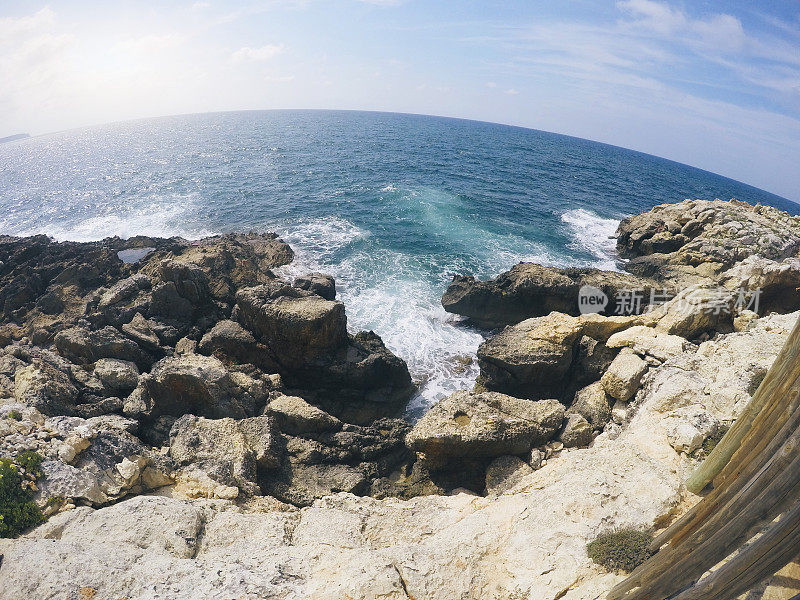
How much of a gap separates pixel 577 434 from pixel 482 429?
3219 millimetres

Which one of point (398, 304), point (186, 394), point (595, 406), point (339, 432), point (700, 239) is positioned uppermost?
point (700, 239)

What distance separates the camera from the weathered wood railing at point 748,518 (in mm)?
4129

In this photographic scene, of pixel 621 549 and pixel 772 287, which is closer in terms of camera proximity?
pixel 621 549

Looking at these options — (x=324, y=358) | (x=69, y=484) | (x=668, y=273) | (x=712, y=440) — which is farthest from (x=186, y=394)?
(x=668, y=273)

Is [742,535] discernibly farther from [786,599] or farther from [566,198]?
[566,198]

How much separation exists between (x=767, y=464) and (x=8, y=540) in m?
12.4

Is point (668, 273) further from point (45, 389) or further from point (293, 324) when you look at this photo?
point (45, 389)

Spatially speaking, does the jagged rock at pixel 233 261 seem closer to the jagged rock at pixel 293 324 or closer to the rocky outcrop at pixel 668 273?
the jagged rock at pixel 293 324

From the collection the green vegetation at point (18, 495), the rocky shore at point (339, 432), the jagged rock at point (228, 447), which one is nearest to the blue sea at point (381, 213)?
the rocky shore at point (339, 432)

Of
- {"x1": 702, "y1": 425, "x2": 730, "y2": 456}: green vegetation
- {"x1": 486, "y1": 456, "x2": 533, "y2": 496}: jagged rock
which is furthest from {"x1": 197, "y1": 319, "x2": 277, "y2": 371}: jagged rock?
{"x1": 702, "y1": 425, "x2": 730, "y2": 456}: green vegetation

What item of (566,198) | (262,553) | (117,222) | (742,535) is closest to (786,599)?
(742,535)

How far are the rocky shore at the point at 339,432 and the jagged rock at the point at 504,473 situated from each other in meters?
0.06

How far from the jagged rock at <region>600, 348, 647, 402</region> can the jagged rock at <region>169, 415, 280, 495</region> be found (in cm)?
1197

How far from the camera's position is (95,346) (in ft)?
50.5
